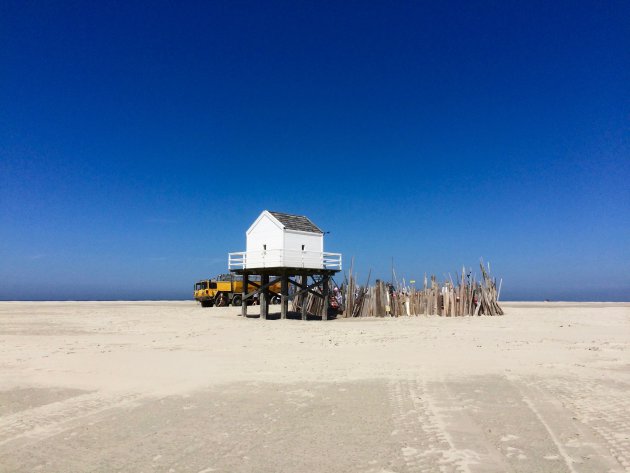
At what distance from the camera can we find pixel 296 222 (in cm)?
2455

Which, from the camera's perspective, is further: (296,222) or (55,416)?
(296,222)

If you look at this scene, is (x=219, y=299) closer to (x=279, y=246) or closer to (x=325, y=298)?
(x=325, y=298)

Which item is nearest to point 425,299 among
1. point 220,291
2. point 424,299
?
point 424,299

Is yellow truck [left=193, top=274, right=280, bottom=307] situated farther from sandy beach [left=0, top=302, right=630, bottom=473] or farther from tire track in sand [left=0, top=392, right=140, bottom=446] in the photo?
tire track in sand [left=0, top=392, right=140, bottom=446]

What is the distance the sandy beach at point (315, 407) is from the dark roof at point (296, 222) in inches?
435

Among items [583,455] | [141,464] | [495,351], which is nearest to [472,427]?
[583,455]

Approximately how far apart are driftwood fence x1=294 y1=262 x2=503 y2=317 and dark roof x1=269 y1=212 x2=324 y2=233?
3168mm

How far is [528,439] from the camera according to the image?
5484mm

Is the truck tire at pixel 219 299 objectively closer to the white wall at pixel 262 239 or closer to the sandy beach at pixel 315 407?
the white wall at pixel 262 239

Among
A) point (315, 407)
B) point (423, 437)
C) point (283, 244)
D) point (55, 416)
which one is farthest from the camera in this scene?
point (283, 244)

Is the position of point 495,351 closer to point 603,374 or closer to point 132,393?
point 603,374

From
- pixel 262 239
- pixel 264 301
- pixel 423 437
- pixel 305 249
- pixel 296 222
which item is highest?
pixel 296 222

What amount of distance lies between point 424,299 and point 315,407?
19389 mm

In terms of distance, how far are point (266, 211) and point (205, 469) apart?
1974 cm
